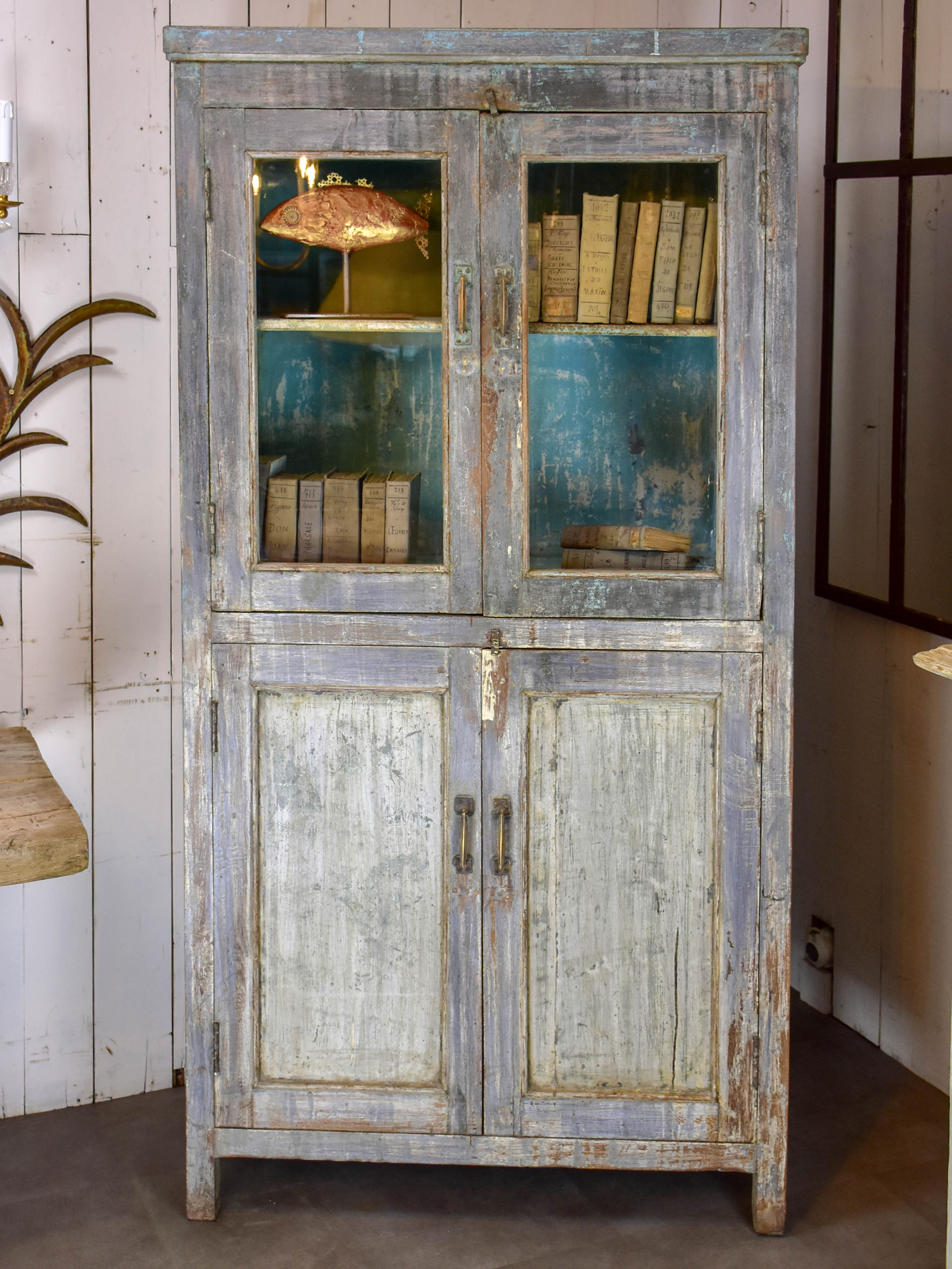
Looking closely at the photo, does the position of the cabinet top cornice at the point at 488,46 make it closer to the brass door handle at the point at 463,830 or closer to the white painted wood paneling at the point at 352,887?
the white painted wood paneling at the point at 352,887

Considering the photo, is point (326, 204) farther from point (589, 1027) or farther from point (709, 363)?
point (589, 1027)

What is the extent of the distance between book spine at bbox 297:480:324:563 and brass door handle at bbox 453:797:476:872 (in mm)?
506

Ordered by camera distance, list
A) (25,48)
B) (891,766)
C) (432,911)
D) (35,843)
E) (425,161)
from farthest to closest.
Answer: (891,766) < (25,48) < (432,911) < (425,161) < (35,843)

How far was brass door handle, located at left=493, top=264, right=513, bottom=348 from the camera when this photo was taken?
230 cm

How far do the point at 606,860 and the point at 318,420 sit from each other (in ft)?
3.12

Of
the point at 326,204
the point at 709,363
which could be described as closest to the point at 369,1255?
the point at 709,363

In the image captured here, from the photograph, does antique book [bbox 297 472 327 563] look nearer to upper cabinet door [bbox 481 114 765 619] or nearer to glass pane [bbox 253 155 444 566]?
glass pane [bbox 253 155 444 566]

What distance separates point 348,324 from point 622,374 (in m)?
0.50

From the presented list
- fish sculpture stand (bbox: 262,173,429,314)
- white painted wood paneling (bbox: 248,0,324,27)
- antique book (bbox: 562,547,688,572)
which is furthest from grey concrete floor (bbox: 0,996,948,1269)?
white painted wood paneling (bbox: 248,0,324,27)

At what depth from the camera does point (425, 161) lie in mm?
2289

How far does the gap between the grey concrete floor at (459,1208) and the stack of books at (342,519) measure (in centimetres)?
125

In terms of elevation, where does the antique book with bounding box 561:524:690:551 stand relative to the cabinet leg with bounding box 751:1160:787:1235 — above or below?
above

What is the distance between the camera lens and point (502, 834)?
2.41 metres

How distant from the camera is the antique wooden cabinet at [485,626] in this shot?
2.26m
